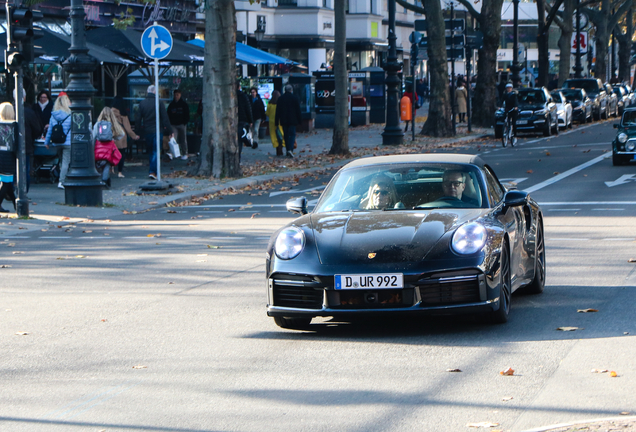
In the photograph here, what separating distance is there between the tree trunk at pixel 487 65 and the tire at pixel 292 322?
34965mm

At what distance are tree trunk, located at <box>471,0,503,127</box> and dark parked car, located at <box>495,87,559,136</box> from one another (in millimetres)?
4699

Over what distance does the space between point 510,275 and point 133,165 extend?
64.2 ft

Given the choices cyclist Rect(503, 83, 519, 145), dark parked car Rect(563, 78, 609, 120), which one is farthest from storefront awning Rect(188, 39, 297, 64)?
dark parked car Rect(563, 78, 609, 120)

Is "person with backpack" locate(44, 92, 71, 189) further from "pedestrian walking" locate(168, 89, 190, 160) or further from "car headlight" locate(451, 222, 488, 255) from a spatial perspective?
"car headlight" locate(451, 222, 488, 255)

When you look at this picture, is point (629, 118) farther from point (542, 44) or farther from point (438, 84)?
point (542, 44)

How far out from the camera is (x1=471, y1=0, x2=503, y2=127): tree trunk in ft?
136

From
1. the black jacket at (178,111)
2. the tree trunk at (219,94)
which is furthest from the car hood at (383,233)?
the black jacket at (178,111)

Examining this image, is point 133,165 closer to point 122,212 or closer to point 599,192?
point 122,212

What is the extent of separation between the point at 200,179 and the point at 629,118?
382 inches

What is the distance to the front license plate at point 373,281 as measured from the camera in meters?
6.91

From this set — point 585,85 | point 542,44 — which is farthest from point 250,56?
point 542,44

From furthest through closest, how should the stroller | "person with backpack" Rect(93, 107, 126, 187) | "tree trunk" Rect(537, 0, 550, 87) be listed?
"tree trunk" Rect(537, 0, 550, 87) → the stroller → "person with backpack" Rect(93, 107, 126, 187)

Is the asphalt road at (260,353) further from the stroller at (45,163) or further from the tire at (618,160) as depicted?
the tire at (618,160)

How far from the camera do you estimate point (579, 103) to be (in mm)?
45250
